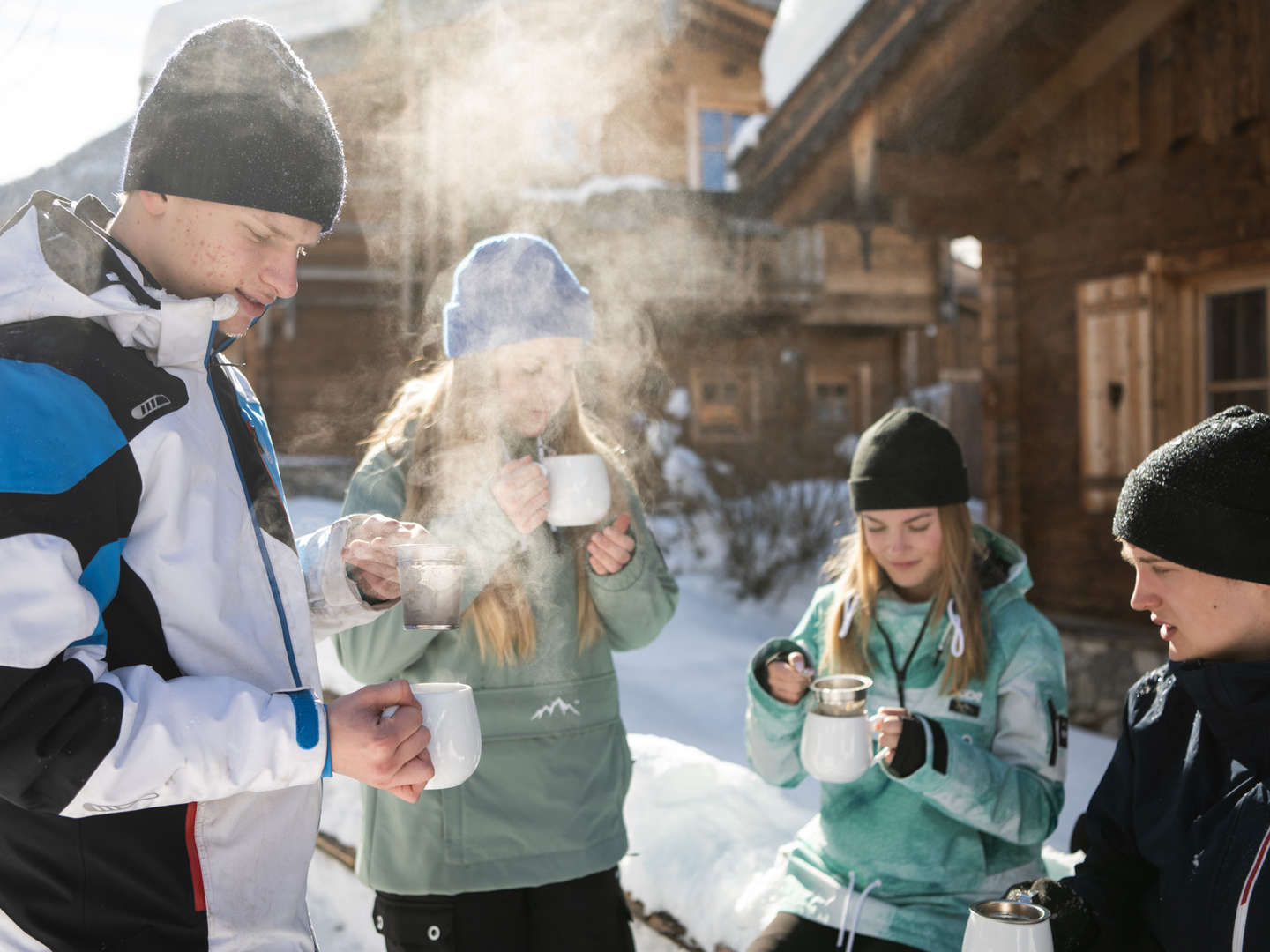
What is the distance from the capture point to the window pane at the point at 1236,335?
20.5ft

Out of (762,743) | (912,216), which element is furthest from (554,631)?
(912,216)

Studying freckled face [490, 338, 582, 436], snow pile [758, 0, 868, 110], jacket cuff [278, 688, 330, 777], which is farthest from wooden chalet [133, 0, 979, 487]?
jacket cuff [278, 688, 330, 777]

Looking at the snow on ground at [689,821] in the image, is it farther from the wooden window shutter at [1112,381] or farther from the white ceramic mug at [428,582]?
the wooden window shutter at [1112,381]

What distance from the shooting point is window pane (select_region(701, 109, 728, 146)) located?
16344mm

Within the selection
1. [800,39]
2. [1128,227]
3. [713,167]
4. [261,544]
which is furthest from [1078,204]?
[713,167]

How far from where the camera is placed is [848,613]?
106 inches

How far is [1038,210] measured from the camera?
287 inches

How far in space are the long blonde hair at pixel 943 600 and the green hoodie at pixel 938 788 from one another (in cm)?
3

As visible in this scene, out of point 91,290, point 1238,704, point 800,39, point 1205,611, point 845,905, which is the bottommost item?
point 845,905

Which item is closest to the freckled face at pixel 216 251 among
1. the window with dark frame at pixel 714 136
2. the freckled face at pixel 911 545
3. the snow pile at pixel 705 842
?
the freckled face at pixel 911 545

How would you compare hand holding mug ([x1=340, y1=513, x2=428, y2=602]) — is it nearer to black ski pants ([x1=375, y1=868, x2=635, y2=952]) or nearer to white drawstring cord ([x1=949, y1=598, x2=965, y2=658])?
black ski pants ([x1=375, y1=868, x2=635, y2=952])

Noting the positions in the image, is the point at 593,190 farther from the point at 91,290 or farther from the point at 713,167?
the point at 91,290

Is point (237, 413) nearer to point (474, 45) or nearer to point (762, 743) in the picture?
point (762, 743)

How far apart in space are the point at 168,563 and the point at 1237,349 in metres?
6.89
